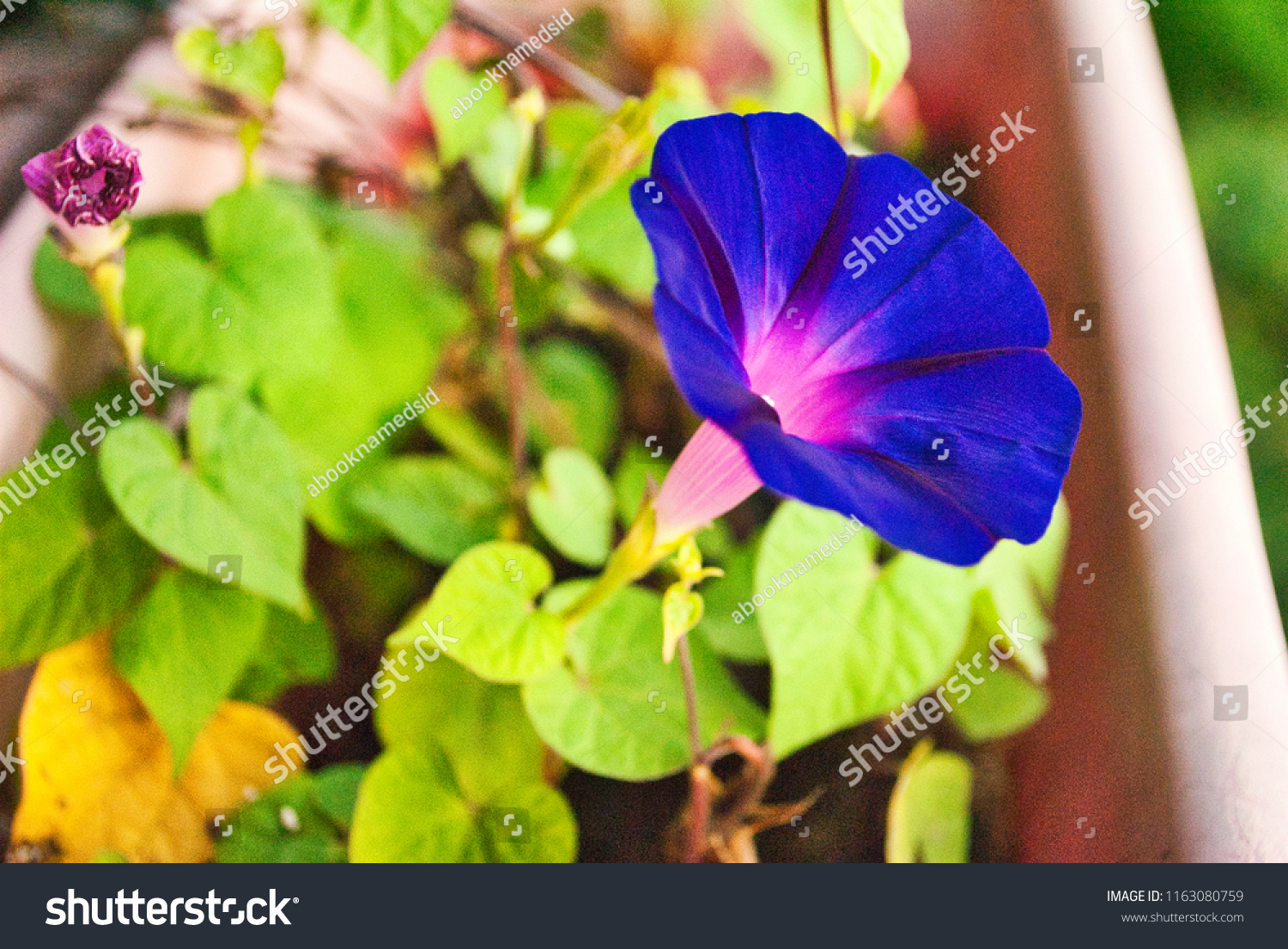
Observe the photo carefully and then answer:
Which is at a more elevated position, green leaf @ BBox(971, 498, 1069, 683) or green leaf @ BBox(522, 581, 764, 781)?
green leaf @ BBox(971, 498, 1069, 683)

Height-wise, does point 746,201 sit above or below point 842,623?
above

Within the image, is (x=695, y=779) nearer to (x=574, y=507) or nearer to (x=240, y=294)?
(x=574, y=507)

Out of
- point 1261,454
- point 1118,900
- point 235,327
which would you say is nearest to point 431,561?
point 235,327

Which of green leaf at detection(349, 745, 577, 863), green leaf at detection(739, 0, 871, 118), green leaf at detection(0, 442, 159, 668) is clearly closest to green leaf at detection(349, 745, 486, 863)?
green leaf at detection(349, 745, 577, 863)

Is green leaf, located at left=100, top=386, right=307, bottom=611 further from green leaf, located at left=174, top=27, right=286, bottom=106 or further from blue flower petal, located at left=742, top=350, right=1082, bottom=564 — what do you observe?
blue flower petal, located at left=742, top=350, right=1082, bottom=564

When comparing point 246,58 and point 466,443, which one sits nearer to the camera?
point 246,58

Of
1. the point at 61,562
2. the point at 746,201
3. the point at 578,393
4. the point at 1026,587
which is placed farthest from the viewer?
the point at 578,393

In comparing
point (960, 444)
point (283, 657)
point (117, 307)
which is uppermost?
point (117, 307)

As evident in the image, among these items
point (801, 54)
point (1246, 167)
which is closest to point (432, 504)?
point (801, 54)
